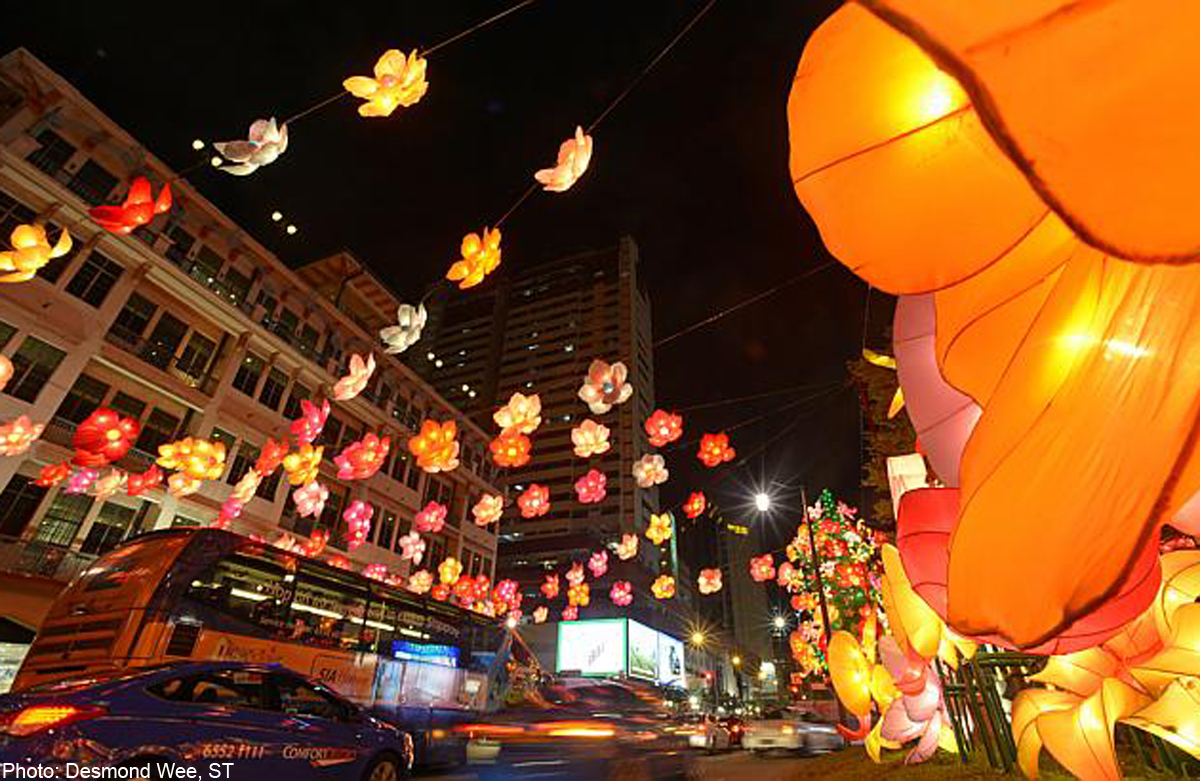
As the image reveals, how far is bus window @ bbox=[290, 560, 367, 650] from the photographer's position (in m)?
9.59

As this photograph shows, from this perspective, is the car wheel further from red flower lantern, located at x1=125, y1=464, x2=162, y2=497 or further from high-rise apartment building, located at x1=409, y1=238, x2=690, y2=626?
high-rise apartment building, located at x1=409, y1=238, x2=690, y2=626

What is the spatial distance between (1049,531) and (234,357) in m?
25.8

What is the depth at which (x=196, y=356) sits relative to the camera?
21266mm

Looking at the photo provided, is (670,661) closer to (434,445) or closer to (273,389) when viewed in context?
(273,389)

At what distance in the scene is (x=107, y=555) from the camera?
29.3ft

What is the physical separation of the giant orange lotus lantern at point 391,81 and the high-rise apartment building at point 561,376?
49809 mm

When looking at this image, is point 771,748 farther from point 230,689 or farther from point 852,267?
point 852,267

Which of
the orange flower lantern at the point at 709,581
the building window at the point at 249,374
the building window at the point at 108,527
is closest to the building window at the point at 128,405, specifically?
the building window at the point at 108,527

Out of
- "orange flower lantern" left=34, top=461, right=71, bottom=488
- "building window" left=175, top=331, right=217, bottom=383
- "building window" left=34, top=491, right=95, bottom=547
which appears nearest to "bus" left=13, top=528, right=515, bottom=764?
"orange flower lantern" left=34, top=461, right=71, bottom=488

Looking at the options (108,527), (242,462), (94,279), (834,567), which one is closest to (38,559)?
(108,527)

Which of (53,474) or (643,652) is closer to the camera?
(53,474)

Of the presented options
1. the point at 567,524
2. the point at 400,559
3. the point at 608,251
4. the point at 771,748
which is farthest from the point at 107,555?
the point at 608,251

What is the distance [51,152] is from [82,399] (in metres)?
7.86

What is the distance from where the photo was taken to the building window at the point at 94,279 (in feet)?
58.1
